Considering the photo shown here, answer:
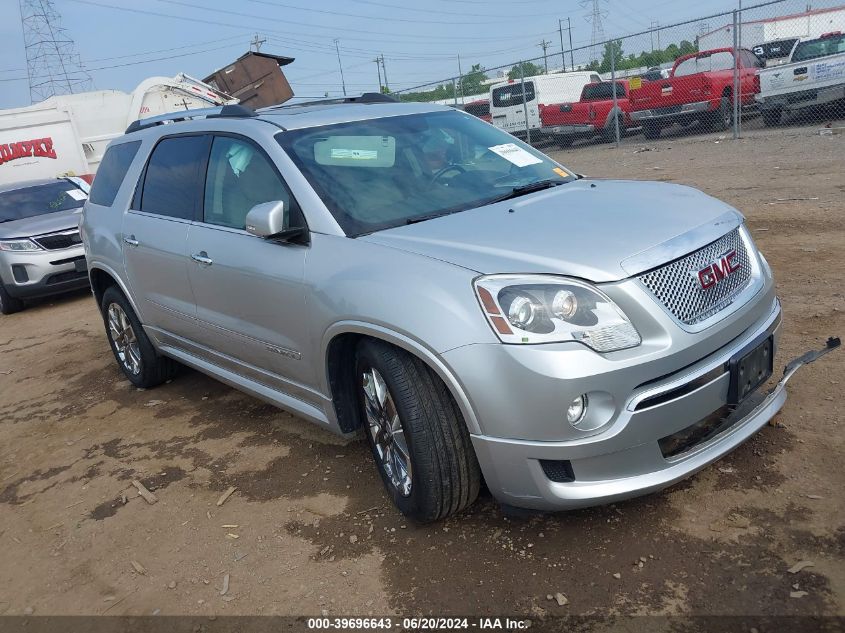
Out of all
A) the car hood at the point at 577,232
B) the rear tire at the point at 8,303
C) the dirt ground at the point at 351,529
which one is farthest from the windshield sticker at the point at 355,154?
the rear tire at the point at 8,303

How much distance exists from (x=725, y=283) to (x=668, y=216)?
0.35 meters

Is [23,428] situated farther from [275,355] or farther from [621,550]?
[621,550]

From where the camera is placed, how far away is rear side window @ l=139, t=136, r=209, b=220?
4309 millimetres

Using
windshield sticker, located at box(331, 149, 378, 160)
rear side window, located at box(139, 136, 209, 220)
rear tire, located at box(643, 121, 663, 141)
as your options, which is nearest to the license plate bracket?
windshield sticker, located at box(331, 149, 378, 160)

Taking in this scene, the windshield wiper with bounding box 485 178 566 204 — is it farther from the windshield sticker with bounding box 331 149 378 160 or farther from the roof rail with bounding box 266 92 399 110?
the roof rail with bounding box 266 92 399 110

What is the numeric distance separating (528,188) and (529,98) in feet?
56.4

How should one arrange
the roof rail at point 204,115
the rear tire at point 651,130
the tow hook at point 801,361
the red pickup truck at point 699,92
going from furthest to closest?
the rear tire at point 651,130
the red pickup truck at point 699,92
the roof rail at point 204,115
the tow hook at point 801,361

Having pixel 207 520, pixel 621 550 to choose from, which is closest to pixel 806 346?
pixel 621 550

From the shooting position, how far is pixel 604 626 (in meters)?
2.47

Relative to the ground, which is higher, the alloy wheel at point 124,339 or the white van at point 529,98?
the white van at point 529,98

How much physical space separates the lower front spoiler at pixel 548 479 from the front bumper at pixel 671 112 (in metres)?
15.0

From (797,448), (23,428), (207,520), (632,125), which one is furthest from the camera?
(632,125)

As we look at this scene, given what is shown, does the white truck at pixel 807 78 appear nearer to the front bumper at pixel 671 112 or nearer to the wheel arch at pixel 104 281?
the front bumper at pixel 671 112

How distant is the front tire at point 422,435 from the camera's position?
2.86 metres
